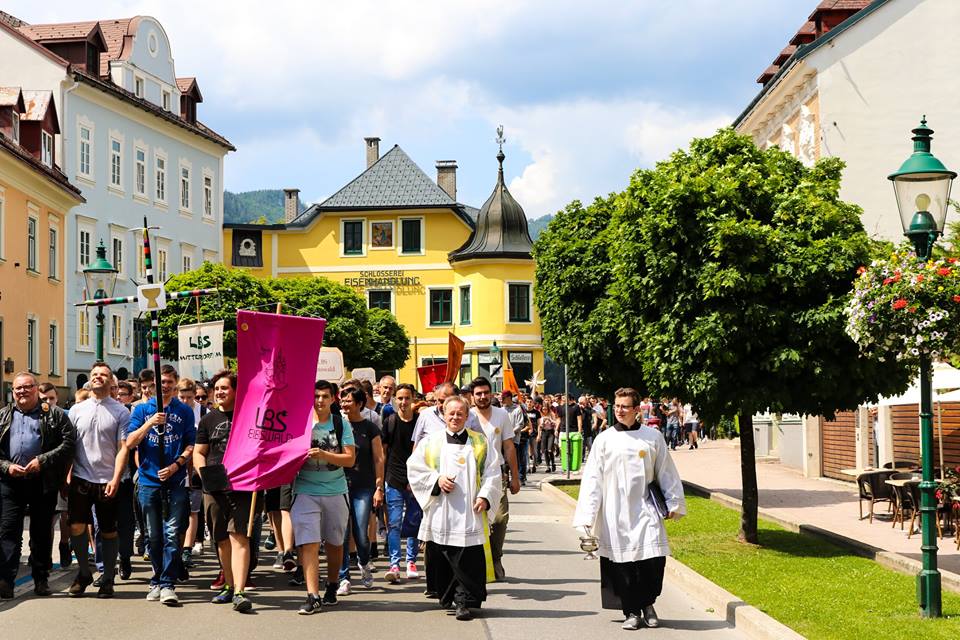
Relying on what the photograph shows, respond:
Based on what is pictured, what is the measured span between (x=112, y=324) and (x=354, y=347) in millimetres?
10829

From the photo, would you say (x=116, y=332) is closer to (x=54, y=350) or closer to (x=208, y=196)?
(x=54, y=350)

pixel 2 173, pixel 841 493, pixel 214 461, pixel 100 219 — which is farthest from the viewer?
pixel 100 219

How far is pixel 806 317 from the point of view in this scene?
14656 millimetres

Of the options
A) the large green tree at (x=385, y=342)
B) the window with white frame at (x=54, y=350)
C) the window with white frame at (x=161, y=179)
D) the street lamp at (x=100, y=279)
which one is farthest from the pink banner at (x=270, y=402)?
the large green tree at (x=385, y=342)

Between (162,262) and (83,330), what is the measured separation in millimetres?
10097

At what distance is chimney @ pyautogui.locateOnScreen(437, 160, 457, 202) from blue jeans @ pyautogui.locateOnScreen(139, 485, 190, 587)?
65.1 meters

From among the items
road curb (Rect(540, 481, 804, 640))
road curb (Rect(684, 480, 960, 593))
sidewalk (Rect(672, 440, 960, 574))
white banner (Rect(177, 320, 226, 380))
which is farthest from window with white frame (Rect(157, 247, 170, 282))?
road curb (Rect(540, 481, 804, 640))

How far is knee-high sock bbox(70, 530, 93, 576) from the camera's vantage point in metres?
11.9

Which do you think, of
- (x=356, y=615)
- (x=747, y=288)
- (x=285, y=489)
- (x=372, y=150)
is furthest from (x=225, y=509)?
(x=372, y=150)

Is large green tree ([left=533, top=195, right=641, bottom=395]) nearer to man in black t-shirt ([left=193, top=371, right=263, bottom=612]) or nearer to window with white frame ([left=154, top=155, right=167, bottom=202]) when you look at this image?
man in black t-shirt ([left=193, top=371, right=263, bottom=612])

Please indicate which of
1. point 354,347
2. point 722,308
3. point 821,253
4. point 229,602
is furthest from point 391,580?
point 354,347

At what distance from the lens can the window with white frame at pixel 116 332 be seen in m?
50.7

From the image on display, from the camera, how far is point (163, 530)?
458 inches

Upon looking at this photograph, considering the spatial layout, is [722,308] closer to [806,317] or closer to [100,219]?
[806,317]
